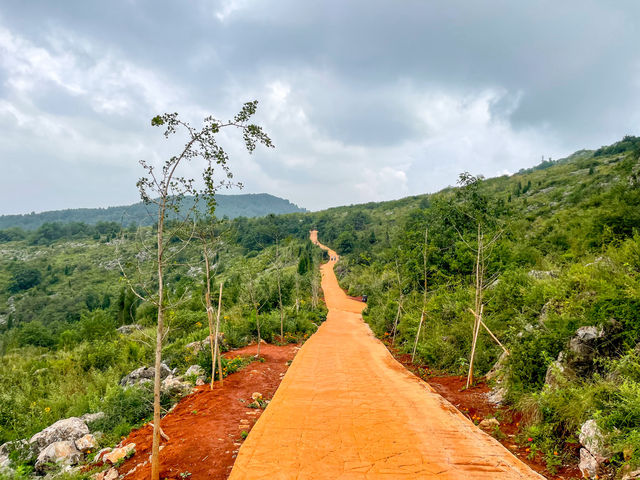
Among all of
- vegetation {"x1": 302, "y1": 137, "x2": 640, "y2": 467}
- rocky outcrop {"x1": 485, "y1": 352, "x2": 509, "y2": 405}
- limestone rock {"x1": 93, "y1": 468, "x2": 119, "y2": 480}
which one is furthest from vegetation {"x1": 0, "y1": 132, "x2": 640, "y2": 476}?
limestone rock {"x1": 93, "y1": 468, "x2": 119, "y2": 480}

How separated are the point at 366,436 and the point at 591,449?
2.99 metres

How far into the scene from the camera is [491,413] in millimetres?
6086

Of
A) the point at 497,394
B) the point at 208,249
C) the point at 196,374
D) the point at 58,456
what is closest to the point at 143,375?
the point at 196,374

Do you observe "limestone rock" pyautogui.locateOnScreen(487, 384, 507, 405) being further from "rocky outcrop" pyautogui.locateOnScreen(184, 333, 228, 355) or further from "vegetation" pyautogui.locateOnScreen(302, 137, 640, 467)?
"rocky outcrop" pyautogui.locateOnScreen(184, 333, 228, 355)

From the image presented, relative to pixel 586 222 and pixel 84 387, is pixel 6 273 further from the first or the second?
pixel 586 222

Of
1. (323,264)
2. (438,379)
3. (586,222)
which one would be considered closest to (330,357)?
(438,379)

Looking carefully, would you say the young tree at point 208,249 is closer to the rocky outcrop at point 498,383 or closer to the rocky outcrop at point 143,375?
the rocky outcrop at point 143,375

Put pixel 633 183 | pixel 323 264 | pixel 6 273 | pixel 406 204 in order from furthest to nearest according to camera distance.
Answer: pixel 406 204
pixel 6 273
pixel 323 264
pixel 633 183

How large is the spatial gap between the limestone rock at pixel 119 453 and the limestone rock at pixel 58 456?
93 cm

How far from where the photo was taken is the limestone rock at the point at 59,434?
616 centimetres

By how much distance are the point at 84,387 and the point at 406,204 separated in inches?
3490

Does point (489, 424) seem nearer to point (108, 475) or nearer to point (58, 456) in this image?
point (108, 475)

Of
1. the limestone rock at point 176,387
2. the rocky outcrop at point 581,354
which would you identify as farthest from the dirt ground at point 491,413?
the limestone rock at point 176,387

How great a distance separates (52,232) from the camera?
11894cm
